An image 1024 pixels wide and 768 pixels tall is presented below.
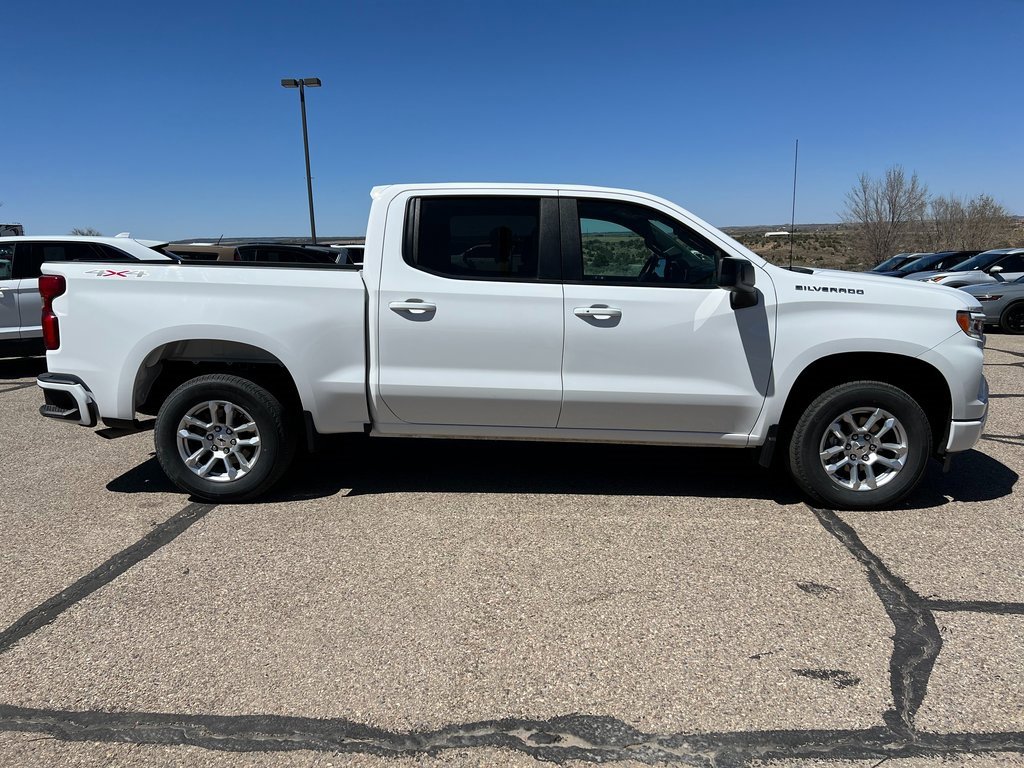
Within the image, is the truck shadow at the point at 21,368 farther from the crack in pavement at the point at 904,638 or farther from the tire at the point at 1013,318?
the tire at the point at 1013,318

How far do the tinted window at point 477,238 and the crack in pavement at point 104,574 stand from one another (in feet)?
7.03

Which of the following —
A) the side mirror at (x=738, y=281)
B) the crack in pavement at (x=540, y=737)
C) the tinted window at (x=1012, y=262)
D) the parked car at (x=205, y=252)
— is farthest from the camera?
the tinted window at (x=1012, y=262)

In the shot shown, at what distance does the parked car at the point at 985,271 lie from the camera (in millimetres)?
15188

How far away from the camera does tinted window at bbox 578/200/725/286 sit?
4566 mm

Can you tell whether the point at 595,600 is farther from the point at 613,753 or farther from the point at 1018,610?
the point at 1018,610

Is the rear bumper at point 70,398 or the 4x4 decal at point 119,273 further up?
the 4x4 decal at point 119,273

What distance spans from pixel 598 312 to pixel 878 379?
1915 millimetres

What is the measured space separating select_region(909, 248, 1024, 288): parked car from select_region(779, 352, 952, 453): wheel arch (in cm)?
1176

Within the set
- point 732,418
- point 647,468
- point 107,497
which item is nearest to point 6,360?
point 107,497

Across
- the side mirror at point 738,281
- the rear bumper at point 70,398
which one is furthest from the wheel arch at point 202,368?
the side mirror at point 738,281

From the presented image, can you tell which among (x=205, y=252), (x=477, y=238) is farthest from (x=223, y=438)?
(x=205, y=252)

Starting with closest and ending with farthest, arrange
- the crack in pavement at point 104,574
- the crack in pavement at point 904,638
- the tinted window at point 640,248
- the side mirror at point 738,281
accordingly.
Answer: the crack in pavement at point 904,638 → the crack in pavement at point 104,574 → the side mirror at point 738,281 → the tinted window at point 640,248

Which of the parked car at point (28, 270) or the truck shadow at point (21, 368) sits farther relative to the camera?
the truck shadow at point (21, 368)

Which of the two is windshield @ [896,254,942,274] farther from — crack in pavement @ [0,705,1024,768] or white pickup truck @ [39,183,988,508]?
crack in pavement @ [0,705,1024,768]
